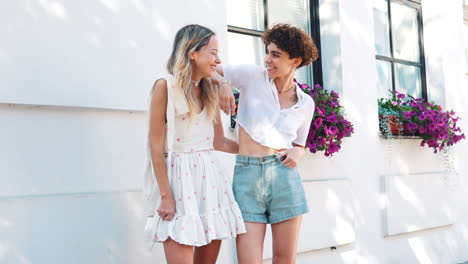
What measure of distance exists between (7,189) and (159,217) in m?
0.89

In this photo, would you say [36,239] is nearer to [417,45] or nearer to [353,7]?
[353,7]

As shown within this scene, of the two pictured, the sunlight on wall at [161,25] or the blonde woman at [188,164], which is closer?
the blonde woman at [188,164]

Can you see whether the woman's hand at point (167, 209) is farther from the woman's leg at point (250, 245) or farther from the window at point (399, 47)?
the window at point (399, 47)

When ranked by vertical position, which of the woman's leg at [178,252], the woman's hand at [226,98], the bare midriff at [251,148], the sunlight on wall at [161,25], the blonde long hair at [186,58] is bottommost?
the woman's leg at [178,252]

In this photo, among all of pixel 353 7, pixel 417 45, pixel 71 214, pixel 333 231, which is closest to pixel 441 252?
pixel 333 231

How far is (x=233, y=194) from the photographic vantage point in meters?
3.14

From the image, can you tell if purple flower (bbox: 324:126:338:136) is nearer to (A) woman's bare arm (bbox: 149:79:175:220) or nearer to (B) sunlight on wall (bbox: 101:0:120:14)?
(B) sunlight on wall (bbox: 101:0:120:14)

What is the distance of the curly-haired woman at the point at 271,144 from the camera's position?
10.3 ft

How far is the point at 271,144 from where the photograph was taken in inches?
126

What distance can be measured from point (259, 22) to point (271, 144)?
7.02 feet

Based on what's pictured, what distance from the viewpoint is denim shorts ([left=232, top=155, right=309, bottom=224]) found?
3.14 m

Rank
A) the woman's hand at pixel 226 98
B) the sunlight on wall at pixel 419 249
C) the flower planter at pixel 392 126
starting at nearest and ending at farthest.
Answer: the woman's hand at pixel 226 98 → the flower planter at pixel 392 126 → the sunlight on wall at pixel 419 249

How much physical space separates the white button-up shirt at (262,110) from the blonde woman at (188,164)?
217mm

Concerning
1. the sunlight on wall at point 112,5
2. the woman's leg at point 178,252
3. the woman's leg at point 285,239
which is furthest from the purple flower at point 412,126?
the woman's leg at point 178,252
